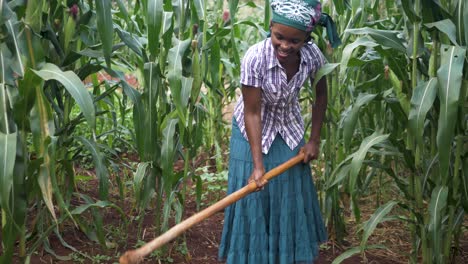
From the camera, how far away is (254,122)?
3.09 metres

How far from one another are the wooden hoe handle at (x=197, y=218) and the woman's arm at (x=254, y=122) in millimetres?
56

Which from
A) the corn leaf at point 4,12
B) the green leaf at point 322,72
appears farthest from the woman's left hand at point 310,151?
the corn leaf at point 4,12

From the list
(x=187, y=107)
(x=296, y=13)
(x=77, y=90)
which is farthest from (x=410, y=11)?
(x=77, y=90)

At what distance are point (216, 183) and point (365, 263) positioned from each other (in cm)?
174

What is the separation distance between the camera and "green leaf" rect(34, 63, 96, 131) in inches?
112

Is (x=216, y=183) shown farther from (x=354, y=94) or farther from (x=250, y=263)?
(x=250, y=263)

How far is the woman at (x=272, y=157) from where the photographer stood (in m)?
3.10

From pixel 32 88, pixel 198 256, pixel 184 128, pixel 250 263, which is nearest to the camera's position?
pixel 32 88

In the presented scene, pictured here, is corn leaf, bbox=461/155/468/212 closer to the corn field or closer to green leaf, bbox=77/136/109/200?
the corn field

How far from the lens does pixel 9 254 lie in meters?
3.14

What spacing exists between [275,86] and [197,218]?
0.72 m

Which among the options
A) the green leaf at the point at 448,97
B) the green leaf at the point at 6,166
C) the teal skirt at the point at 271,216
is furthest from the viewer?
the teal skirt at the point at 271,216

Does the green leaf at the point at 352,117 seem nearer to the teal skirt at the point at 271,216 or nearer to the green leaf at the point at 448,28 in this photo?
the teal skirt at the point at 271,216

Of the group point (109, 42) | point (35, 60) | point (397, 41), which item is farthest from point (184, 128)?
point (397, 41)
